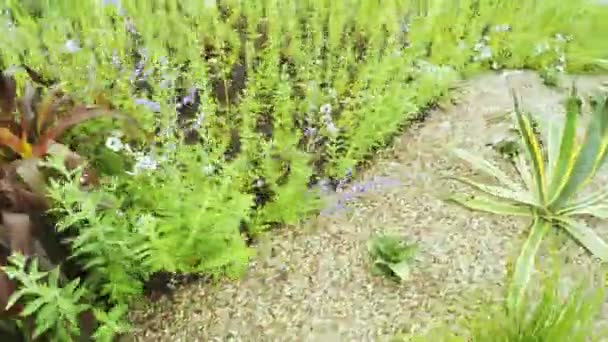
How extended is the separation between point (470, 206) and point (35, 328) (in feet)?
6.42

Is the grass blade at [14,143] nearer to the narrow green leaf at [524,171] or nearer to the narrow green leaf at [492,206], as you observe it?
the narrow green leaf at [492,206]

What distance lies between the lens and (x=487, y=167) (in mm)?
3596

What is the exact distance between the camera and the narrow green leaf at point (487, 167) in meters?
3.49

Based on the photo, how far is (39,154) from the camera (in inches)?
111

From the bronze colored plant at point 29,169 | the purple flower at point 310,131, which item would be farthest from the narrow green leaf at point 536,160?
the bronze colored plant at point 29,169

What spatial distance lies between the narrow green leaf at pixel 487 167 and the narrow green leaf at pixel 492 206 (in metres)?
0.10

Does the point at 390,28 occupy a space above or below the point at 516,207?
above

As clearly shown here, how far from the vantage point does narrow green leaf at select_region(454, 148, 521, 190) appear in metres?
3.49

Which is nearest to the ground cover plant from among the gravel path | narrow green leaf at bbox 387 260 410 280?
the gravel path

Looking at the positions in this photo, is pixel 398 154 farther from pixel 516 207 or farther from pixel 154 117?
pixel 154 117

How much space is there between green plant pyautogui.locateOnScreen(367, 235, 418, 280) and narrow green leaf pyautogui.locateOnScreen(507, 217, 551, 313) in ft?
1.39

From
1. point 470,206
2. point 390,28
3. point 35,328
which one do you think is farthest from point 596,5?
point 35,328

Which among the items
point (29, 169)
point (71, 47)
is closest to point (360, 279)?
point (29, 169)

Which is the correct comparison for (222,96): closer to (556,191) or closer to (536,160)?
(536,160)
